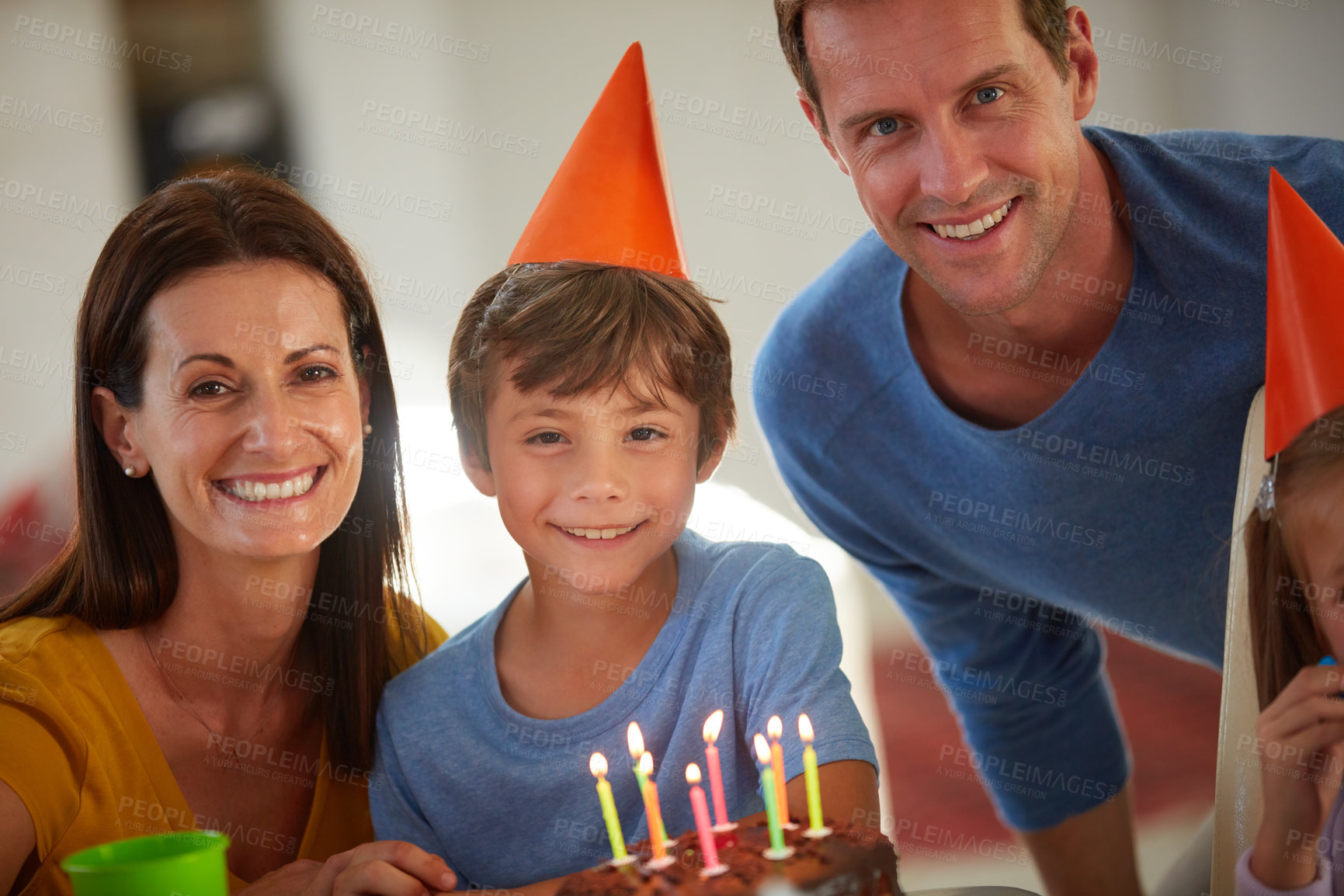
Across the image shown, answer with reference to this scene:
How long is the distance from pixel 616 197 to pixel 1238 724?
1.02m

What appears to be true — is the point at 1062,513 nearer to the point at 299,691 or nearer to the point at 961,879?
the point at 299,691

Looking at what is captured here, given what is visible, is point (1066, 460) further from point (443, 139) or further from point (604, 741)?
point (443, 139)

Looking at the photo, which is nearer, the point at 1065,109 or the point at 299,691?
the point at 1065,109

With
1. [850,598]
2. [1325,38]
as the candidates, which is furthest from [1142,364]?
[1325,38]

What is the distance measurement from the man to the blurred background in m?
0.37

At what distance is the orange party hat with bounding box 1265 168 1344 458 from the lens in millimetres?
1211

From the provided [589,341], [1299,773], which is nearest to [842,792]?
[1299,773]

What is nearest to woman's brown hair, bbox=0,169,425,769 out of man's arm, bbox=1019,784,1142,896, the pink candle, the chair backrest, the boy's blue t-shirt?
the boy's blue t-shirt

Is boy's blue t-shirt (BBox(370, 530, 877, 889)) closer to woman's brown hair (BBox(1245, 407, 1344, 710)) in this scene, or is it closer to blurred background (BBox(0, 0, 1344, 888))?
woman's brown hair (BBox(1245, 407, 1344, 710))

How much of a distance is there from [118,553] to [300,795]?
424 mm

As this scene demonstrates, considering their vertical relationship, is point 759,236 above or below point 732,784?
above

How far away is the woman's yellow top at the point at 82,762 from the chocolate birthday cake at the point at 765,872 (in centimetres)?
54

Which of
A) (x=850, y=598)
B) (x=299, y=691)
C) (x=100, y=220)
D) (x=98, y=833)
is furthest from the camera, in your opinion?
(x=850, y=598)

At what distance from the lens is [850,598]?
2.63 metres
